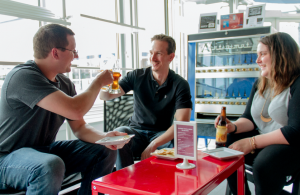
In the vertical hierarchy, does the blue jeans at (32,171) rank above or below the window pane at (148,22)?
below

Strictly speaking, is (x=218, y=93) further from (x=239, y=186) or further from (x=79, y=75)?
(x=239, y=186)

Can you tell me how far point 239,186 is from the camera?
163cm

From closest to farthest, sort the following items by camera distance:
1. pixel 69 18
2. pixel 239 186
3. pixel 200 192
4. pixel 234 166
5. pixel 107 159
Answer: pixel 200 192, pixel 234 166, pixel 239 186, pixel 107 159, pixel 69 18

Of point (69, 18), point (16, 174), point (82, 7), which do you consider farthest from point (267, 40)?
point (82, 7)

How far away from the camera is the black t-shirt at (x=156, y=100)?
7.56 ft

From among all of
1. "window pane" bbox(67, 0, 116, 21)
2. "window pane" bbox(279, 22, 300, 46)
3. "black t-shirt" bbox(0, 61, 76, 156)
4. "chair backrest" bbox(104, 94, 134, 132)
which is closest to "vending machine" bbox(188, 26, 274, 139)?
"window pane" bbox(67, 0, 116, 21)

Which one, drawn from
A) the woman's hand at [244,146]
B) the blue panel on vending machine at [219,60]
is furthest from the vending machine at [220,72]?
the woman's hand at [244,146]

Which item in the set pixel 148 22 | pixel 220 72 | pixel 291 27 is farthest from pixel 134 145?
pixel 291 27

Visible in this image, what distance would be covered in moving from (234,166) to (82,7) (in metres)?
2.64

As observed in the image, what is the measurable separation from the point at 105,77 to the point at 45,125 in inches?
20.9

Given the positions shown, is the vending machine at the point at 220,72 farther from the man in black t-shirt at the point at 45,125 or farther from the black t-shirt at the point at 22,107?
the black t-shirt at the point at 22,107

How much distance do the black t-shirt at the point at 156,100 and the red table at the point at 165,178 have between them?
0.80m

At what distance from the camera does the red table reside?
1.12m

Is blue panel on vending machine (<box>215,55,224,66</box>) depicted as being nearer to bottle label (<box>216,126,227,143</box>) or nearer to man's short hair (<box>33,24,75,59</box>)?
bottle label (<box>216,126,227,143</box>)
